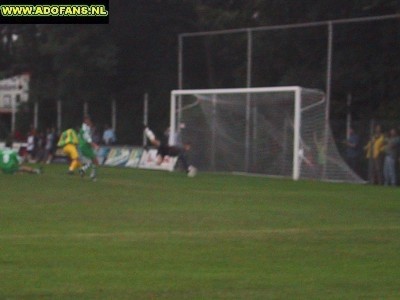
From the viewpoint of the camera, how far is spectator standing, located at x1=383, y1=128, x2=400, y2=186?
3375 centimetres

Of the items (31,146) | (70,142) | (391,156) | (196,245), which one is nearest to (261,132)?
(391,156)

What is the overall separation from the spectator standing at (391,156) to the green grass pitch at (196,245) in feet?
26.1

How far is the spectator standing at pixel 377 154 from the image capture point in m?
34.6

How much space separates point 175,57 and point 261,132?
1370 centimetres

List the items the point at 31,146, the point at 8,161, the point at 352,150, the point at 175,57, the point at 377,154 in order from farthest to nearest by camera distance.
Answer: the point at 175,57, the point at 31,146, the point at 352,150, the point at 377,154, the point at 8,161

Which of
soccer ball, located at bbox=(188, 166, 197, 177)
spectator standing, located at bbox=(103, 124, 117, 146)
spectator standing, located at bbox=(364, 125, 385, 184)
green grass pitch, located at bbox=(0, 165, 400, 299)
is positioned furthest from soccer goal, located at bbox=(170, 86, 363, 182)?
green grass pitch, located at bbox=(0, 165, 400, 299)

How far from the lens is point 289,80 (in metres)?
42.0

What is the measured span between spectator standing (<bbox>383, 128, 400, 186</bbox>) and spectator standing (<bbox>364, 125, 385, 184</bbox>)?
48 centimetres

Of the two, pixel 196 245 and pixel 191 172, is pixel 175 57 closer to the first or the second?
pixel 191 172

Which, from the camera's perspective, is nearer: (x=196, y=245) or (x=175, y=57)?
(x=196, y=245)

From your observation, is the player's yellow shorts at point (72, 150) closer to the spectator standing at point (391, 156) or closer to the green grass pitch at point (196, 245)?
the green grass pitch at point (196, 245)

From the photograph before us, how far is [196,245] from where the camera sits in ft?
48.2

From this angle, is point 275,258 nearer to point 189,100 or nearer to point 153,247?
point 153,247

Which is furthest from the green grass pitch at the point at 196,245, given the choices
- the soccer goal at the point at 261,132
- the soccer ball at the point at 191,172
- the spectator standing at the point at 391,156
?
the soccer ball at the point at 191,172
